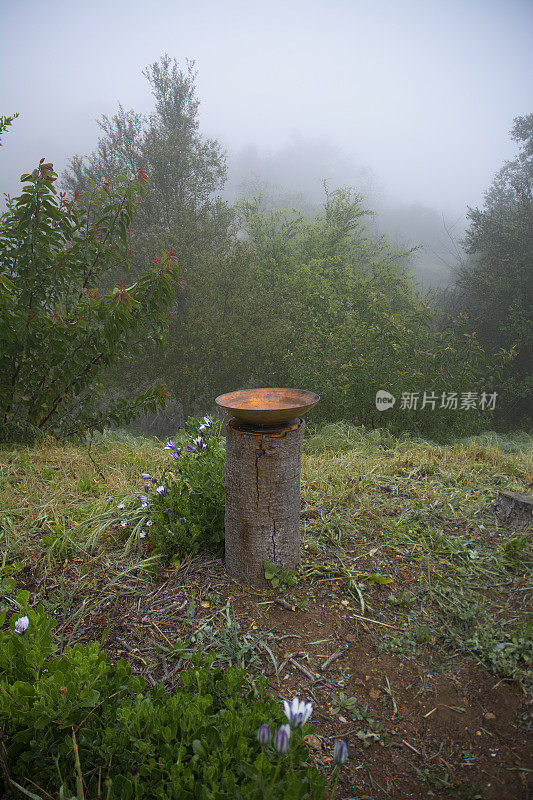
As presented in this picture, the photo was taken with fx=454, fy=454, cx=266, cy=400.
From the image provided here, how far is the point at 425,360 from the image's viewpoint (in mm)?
5539

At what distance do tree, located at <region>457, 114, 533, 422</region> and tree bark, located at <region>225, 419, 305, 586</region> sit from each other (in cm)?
1045

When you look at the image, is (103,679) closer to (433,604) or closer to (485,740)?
(485,740)

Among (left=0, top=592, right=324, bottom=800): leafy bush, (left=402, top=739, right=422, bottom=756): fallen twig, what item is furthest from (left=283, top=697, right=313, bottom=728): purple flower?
(left=402, top=739, right=422, bottom=756): fallen twig

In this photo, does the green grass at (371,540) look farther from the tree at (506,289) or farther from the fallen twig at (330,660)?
the tree at (506,289)

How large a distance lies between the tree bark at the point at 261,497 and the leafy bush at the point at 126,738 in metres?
0.82

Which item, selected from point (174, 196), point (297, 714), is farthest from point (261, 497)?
point (174, 196)

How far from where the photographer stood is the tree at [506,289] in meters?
11.7

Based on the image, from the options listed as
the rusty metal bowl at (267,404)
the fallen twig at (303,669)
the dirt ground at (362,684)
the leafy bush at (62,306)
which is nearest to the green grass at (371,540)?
the dirt ground at (362,684)

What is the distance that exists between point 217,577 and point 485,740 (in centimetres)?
120

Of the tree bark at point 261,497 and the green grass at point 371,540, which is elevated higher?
the tree bark at point 261,497

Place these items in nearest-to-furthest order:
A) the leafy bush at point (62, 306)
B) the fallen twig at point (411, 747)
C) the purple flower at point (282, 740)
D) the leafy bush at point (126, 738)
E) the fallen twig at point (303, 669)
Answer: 1. the purple flower at point (282, 740)
2. the leafy bush at point (126, 738)
3. the fallen twig at point (411, 747)
4. the fallen twig at point (303, 669)
5. the leafy bush at point (62, 306)

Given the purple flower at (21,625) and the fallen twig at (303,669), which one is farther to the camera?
the fallen twig at (303,669)

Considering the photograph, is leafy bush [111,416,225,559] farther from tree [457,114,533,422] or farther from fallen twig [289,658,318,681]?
tree [457,114,533,422]

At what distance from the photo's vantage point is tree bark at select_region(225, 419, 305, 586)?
2020 millimetres
